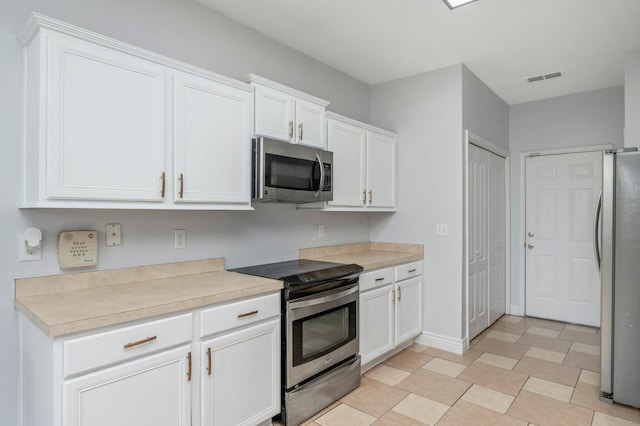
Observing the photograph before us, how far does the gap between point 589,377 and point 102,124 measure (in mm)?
3772

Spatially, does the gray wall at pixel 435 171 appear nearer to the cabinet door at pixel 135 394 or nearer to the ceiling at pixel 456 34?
the ceiling at pixel 456 34

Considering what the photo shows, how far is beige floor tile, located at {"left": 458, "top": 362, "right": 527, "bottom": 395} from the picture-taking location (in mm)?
2779

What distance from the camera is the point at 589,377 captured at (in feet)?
9.68

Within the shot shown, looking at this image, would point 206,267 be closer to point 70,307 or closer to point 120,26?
point 70,307

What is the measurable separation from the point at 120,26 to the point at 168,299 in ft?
5.09

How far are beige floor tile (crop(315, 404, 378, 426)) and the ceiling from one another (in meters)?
2.69

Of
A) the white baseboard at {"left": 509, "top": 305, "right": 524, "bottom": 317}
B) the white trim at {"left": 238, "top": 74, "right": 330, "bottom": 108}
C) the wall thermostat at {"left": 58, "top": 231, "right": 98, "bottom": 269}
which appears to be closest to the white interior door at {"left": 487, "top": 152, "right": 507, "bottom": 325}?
the white baseboard at {"left": 509, "top": 305, "right": 524, "bottom": 317}

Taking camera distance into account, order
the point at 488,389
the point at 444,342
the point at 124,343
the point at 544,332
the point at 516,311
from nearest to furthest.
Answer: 1. the point at 124,343
2. the point at 488,389
3. the point at 444,342
4. the point at 544,332
5. the point at 516,311

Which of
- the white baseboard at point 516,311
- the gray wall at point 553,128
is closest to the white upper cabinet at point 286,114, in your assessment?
the gray wall at point 553,128

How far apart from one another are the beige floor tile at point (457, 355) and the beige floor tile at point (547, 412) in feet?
2.15

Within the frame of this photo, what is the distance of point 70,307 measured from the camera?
157 cm

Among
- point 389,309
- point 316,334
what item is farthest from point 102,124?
point 389,309

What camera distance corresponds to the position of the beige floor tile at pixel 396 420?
229cm

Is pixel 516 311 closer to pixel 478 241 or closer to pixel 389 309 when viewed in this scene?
pixel 478 241
